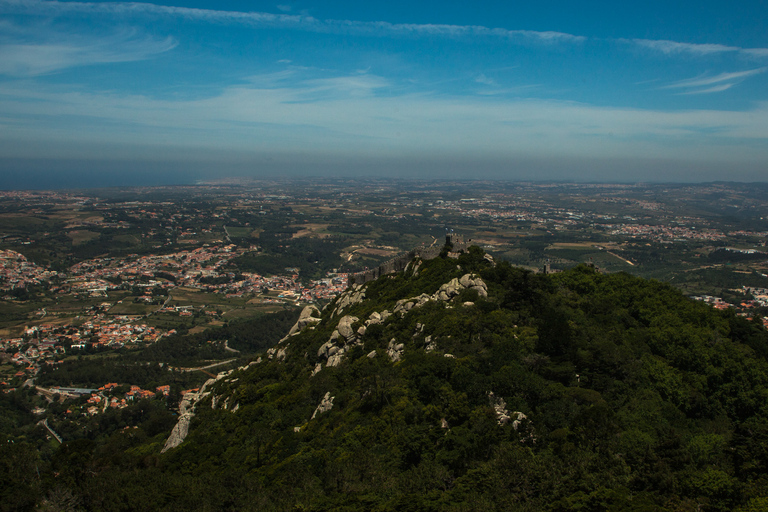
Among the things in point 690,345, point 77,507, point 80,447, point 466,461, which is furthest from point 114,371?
point 690,345

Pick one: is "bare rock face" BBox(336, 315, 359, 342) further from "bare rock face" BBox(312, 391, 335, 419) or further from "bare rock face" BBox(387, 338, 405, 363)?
"bare rock face" BBox(312, 391, 335, 419)

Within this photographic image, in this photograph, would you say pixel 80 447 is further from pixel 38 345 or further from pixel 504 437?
pixel 38 345

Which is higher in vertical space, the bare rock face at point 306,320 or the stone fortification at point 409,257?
the stone fortification at point 409,257

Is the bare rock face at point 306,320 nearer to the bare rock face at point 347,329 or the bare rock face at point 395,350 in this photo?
the bare rock face at point 347,329

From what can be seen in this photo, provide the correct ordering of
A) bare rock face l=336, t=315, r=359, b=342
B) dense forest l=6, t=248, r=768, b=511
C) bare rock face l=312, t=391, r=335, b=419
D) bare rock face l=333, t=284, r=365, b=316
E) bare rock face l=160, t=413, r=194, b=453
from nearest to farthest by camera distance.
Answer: dense forest l=6, t=248, r=768, b=511, bare rock face l=312, t=391, r=335, b=419, bare rock face l=160, t=413, r=194, b=453, bare rock face l=336, t=315, r=359, b=342, bare rock face l=333, t=284, r=365, b=316

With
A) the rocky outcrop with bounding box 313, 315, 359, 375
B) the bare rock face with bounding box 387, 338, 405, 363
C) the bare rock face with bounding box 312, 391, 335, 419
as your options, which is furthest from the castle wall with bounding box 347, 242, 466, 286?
the bare rock face with bounding box 312, 391, 335, 419

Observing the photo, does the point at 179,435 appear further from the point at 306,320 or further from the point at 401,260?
the point at 401,260

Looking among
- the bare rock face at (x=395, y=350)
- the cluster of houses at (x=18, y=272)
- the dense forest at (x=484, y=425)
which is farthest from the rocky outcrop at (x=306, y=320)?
the cluster of houses at (x=18, y=272)
